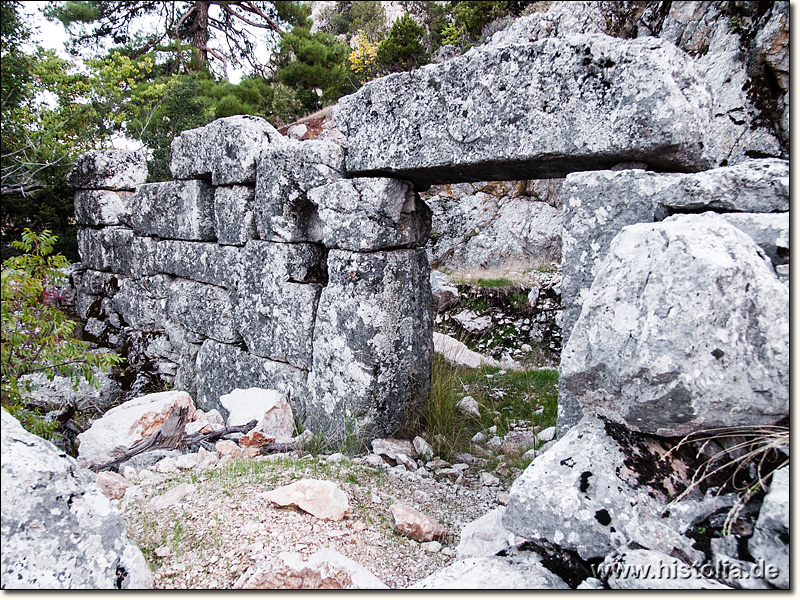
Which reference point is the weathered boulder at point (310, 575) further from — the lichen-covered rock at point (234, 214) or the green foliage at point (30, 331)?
the lichen-covered rock at point (234, 214)

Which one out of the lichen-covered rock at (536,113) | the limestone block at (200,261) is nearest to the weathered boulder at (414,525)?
the lichen-covered rock at (536,113)

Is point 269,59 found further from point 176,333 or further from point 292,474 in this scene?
point 292,474

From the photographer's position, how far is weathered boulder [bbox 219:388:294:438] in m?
4.03

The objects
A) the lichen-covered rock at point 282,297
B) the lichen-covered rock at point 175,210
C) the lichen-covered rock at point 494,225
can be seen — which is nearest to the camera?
the lichen-covered rock at point 282,297

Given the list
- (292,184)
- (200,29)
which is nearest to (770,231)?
(292,184)

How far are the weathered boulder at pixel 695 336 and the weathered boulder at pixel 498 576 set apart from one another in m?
0.60

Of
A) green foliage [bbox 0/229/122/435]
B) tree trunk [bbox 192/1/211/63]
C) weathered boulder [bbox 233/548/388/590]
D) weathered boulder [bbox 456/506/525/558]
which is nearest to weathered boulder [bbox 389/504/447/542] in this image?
weathered boulder [bbox 456/506/525/558]

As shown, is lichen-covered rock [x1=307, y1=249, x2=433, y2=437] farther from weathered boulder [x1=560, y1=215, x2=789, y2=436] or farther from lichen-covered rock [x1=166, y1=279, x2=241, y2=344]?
weathered boulder [x1=560, y1=215, x2=789, y2=436]

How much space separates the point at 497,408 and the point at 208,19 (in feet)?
41.4

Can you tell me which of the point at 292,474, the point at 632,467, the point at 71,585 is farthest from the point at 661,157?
the point at 71,585

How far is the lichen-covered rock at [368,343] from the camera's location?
3.83 metres

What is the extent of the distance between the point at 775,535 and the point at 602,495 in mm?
497

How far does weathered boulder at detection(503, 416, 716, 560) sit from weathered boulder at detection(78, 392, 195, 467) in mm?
Answer: 2894

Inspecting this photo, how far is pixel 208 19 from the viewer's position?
13.1m
